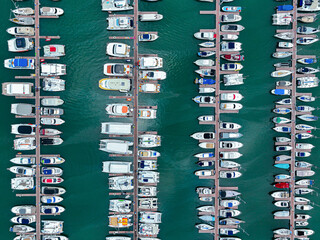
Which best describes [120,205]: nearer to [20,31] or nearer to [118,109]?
[118,109]

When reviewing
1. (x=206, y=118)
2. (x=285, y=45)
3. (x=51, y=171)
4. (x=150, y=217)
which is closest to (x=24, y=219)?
(x=51, y=171)

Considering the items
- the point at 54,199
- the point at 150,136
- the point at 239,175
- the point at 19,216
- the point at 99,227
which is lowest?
the point at 99,227

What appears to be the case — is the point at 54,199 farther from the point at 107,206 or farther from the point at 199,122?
the point at 199,122

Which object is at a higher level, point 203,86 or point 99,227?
point 203,86

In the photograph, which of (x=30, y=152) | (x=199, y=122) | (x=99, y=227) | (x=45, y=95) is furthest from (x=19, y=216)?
(x=199, y=122)

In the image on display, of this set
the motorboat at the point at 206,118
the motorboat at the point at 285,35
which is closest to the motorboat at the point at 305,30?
the motorboat at the point at 285,35

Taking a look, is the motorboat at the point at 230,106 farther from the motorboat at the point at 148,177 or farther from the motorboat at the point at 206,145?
the motorboat at the point at 148,177
